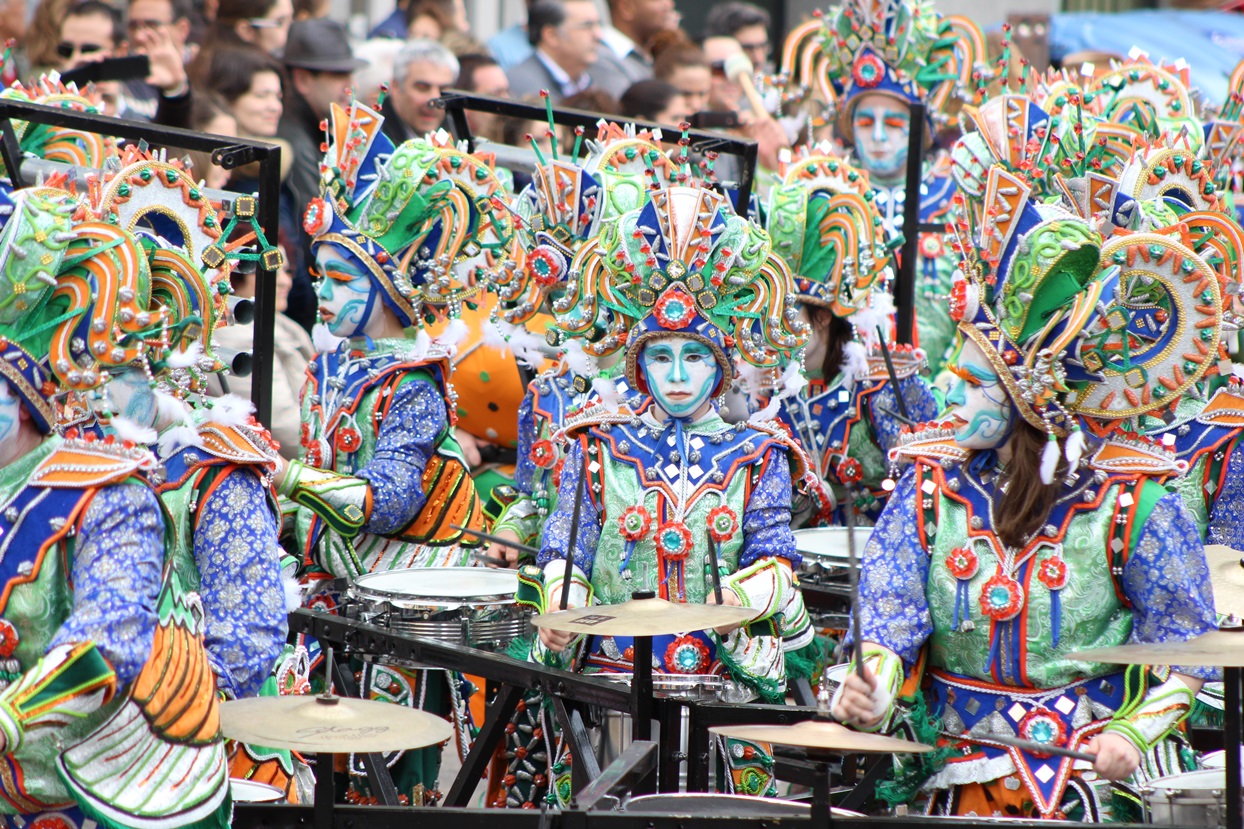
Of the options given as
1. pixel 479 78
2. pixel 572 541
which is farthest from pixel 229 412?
pixel 479 78

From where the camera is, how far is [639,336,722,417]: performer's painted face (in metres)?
4.92

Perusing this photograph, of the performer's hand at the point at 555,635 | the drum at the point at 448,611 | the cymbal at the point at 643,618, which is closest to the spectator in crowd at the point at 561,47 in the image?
the drum at the point at 448,611

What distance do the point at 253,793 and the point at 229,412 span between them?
0.80 metres

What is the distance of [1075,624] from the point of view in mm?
3922

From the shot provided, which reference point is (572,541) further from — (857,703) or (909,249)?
(909,249)

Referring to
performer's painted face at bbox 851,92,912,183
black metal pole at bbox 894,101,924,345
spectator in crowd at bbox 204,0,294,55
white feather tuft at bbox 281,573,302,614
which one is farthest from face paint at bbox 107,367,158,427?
performer's painted face at bbox 851,92,912,183

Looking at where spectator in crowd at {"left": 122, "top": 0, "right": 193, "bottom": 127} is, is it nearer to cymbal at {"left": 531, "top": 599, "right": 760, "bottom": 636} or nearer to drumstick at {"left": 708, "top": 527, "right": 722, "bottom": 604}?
drumstick at {"left": 708, "top": 527, "right": 722, "bottom": 604}

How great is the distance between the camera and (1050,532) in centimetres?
394

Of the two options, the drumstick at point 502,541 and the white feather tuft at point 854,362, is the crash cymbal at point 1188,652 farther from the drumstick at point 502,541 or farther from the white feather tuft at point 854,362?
the white feather tuft at point 854,362

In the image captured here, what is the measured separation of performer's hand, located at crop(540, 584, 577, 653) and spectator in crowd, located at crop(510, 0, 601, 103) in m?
6.07

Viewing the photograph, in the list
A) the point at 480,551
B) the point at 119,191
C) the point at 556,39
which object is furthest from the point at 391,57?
the point at 119,191

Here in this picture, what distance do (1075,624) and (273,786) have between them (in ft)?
5.70

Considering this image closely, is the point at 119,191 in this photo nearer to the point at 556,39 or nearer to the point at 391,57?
the point at 391,57

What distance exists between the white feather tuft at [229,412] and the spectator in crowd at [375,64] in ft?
16.8
